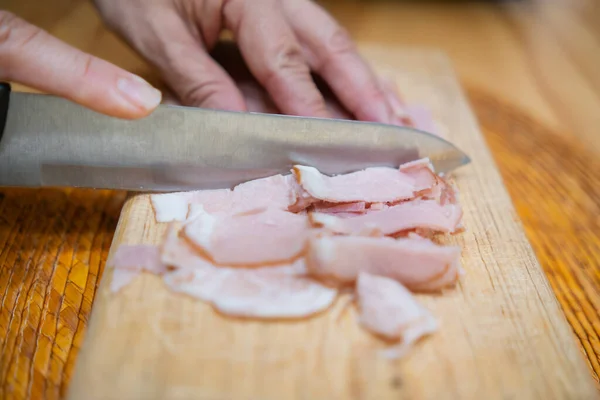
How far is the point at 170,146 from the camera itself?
120 centimetres

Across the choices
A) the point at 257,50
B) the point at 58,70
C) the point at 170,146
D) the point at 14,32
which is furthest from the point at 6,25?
the point at 257,50

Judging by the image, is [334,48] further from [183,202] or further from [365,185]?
[183,202]

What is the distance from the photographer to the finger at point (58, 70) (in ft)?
3.40

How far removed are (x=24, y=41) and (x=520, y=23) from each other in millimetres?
2886

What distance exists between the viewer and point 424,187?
121 centimetres

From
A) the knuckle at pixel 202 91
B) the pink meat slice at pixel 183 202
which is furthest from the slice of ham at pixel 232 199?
the knuckle at pixel 202 91

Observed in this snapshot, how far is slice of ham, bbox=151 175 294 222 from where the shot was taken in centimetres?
117

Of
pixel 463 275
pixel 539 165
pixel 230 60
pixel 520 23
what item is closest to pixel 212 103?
pixel 230 60

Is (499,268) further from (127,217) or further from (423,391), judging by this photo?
(127,217)

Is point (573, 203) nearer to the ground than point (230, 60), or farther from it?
farther from it

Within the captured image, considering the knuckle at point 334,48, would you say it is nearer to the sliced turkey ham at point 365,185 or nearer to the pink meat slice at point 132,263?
the sliced turkey ham at point 365,185

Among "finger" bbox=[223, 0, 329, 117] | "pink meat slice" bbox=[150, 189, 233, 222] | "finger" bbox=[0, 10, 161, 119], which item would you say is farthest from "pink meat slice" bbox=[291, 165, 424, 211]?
"finger" bbox=[0, 10, 161, 119]

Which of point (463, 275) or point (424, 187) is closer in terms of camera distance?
point (463, 275)

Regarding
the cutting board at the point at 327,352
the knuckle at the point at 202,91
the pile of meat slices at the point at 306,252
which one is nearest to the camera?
the cutting board at the point at 327,352
